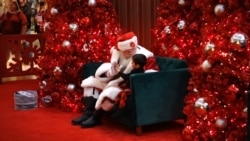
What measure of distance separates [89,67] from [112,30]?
737 mm

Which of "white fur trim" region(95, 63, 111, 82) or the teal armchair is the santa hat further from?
the teal armchair

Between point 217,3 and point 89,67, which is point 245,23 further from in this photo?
point 89,67

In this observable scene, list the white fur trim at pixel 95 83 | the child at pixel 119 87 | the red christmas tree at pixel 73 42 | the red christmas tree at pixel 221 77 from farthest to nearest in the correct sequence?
1. the red christmas tree at pixel 73 42
2. the white fur trim at pixel 95 83
3. the child at pixel 119 87
4. the red christmas tree at pixel 221 77

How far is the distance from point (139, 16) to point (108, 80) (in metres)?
1.91

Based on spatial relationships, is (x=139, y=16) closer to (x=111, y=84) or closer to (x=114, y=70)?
(x=114, y=70)

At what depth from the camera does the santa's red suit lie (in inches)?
175

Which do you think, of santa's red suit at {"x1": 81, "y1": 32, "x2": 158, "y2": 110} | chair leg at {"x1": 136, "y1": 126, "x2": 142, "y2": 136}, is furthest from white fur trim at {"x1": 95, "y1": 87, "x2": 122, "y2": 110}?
chair leg at {"x1": 136, "y1": 126, "x2": 142, "y2": 136}

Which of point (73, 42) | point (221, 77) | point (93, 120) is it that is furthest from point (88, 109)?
point (221, 77)

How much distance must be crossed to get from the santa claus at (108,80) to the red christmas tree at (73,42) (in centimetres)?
63

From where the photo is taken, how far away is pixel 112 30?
5.62 m

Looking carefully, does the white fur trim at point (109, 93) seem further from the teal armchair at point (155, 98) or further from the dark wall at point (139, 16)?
the dark wall at point (139, 16)

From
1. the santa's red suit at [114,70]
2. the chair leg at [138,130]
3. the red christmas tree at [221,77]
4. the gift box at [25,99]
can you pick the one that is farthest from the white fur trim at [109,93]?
the gift box at [25,99]

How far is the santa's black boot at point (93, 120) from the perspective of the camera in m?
4.63

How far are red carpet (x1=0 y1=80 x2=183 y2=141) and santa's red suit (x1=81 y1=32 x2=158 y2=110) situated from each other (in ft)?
1.06
